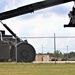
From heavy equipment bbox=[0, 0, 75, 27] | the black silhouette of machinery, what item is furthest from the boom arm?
the black silhouette of machinery

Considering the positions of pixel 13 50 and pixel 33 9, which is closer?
pixel 33 9

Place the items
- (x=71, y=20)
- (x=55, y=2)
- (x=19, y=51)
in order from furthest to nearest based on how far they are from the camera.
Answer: (x=19, y=51) < (x=71, y=20) < (x=55, y=2)

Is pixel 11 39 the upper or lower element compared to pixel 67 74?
upper

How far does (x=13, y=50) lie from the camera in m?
24.7

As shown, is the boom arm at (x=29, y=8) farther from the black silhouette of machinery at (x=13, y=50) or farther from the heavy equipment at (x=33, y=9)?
the black silhouette of machinery at (x=13, y=50)

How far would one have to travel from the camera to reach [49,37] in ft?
82.5

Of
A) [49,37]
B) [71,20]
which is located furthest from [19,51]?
[71,20]

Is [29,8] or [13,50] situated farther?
[13,50]

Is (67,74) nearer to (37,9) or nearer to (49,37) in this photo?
(37,9)

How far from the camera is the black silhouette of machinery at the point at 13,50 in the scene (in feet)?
77.5

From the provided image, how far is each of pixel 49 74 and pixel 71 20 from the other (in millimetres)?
7479

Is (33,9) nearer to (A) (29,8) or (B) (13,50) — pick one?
(A) (29,8)

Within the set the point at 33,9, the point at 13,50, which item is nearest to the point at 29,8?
the point at 33,9

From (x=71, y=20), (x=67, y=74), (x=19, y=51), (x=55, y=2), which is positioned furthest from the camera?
(x=19, y=51)
